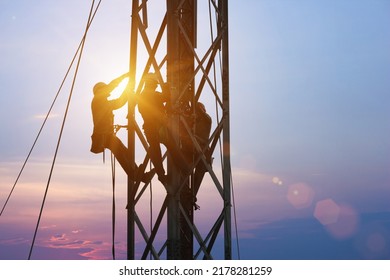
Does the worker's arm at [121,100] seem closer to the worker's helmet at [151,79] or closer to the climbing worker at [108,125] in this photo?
the climbing worker at [108,125]

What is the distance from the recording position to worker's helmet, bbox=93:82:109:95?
1100 centimetres

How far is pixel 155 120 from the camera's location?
10719 millimetres

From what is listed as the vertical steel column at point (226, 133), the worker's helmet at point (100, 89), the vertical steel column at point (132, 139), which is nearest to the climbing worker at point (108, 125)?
the worker's helmet at point (100, 89)

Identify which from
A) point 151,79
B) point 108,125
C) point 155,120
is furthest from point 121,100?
point 155,120

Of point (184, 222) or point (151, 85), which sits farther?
point (184, 222)

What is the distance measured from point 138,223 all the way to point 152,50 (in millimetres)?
3121

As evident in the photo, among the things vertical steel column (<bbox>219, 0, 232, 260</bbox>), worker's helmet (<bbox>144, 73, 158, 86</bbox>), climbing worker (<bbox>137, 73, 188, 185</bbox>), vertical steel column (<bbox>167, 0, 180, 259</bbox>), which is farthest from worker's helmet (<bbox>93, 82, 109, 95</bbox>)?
vertical steel column (<bbox>219, 0, 232, 260</bbox>)

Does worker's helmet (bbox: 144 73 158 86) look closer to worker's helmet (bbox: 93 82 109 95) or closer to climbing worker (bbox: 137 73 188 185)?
climbing worker (bbox: 137 73 188 185)

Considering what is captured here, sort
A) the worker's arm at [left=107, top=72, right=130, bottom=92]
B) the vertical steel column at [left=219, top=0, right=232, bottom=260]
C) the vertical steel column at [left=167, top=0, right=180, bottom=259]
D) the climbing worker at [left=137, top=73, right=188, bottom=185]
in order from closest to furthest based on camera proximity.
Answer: the climbing worker at [left=137, top=73, right=188, bottom=185] → the vertical steel column at [left=167, top=0, right=180, bottom=259] → the worker's arm at [left=107, top=72, right=130, bottom=92] → the vertical steel column at [left=219, top=0, right=232, bottom=260]

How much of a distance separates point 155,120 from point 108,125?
970mm

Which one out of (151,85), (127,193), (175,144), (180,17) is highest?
(180,17)
